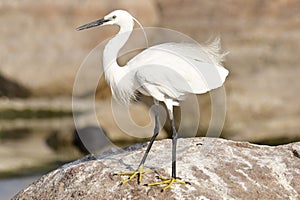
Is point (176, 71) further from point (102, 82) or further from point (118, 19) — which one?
point (102, 82)

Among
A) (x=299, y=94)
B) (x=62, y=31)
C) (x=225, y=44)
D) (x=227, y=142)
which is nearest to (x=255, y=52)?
(x=225, y=44)

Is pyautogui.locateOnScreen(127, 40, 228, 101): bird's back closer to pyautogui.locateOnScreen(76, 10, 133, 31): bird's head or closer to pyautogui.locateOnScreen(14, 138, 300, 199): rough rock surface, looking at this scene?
pyautogui.locateOnScreen(76, 10, 133, 31): bird's head

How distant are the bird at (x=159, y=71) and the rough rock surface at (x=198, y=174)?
168 mm

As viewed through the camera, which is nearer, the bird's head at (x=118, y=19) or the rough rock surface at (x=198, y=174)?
the rough rock surface at (x=198, y=174)

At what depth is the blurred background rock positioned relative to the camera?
11.4 m

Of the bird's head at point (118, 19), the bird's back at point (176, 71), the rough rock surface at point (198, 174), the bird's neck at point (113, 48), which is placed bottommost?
the rough rock surface at point (198, 174)

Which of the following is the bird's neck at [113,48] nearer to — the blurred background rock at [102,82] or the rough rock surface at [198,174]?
the rough rock surface at [198,174]

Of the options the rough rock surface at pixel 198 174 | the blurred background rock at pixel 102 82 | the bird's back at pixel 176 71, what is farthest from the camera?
the blurred background rock at pixel 102 82

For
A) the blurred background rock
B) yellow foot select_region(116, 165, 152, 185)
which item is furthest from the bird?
the blurred background rock

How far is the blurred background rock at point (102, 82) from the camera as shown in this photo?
1143 centimetres

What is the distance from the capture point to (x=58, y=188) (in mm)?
4879

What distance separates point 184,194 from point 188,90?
2.24ft

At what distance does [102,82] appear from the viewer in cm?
1298

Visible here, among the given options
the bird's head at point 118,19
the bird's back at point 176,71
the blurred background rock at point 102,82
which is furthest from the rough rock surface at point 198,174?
the blurred background rock at point 102,82
